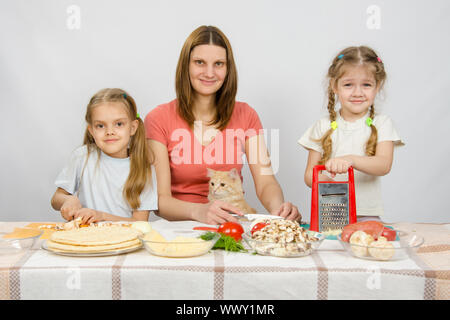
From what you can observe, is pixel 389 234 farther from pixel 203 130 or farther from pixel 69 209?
pixel 203 130

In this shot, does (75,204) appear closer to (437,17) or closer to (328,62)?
(328,62)

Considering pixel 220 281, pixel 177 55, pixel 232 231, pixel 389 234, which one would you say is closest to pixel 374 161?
pixel 389 234

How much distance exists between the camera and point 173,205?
2.15m

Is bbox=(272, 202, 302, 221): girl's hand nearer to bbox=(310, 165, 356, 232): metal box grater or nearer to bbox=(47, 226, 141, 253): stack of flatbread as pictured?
bbox=(310, 165, 356, 232): metal box grater

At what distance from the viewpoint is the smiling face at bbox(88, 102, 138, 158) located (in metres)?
2.14

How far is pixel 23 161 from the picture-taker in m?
3.19

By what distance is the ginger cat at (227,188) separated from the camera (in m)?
2.32

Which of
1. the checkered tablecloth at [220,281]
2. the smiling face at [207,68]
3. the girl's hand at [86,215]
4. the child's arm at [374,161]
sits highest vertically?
the smiling face at [207,68]

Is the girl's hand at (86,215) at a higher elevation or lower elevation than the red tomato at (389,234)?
lower

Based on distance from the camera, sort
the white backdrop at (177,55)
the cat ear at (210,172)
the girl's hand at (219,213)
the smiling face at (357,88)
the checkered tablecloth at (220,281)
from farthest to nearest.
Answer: the white backdrop at (177,55), the cat ear at (210,172), the smiling face at (357,88), the girl's hand at (219,213), the checkered tablecloth at (220,281)

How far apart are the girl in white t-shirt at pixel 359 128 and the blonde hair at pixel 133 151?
2.32 ft

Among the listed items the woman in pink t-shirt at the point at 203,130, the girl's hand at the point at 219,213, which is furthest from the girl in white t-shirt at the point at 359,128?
the girl's hand at the point at 219,213

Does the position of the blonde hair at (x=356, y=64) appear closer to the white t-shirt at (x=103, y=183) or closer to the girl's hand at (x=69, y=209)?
the white t-shirt at (x=103, y=183)

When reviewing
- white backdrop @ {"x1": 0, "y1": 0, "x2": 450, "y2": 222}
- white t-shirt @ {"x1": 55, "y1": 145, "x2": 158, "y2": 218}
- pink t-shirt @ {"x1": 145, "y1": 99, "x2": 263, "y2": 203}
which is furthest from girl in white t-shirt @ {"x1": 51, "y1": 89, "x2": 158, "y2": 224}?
white backdrop @ {"x1": 0, "y1": 0, "x2": 450, "y2": 222}
